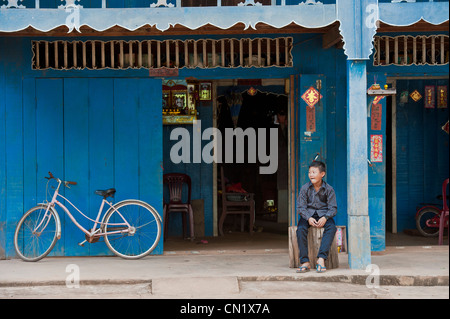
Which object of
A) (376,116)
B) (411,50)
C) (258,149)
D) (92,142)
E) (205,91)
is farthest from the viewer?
(258,149)

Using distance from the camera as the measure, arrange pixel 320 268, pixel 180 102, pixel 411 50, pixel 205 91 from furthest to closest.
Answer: pixel 205 91
pixel 180 102
pixel 411 50
pixel 320 268

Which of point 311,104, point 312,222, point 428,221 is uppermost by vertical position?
point 311,104

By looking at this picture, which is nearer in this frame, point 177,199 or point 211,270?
point 211,270

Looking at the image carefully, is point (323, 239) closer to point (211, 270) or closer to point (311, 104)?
point (211, 270)

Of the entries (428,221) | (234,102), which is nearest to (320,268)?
(428,221)

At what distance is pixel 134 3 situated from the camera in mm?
9055

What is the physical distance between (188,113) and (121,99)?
1.89 meters

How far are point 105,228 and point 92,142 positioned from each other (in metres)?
1.26

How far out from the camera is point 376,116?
9.34 metres

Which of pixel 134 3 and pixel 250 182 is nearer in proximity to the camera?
pixel 134 3

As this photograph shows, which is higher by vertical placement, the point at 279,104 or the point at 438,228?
the point at 279,104

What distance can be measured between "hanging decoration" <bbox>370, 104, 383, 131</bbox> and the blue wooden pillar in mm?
1482

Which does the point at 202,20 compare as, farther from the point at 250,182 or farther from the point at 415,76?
the point at 250,182

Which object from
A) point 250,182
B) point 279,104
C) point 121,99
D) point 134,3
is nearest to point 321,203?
point 121,99
